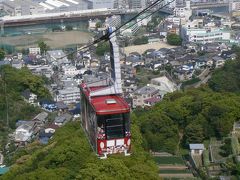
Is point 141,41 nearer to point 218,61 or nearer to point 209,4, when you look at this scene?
point 218,61

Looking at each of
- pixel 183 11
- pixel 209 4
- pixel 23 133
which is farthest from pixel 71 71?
→ pixel 209 4

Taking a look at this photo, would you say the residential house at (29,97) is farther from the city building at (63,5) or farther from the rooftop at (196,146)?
the city building at (63,5)

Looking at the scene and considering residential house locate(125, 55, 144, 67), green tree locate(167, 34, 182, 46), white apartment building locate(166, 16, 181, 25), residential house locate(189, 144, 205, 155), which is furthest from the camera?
white apartment building locate(166, 16, 181, 25)

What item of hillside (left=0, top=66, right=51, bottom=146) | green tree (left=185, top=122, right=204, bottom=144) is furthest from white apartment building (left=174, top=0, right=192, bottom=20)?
green tree (left=185, top=122, right=204, bottom=144)

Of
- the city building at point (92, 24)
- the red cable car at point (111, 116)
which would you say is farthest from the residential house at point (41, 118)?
the city building at point (92, 24)

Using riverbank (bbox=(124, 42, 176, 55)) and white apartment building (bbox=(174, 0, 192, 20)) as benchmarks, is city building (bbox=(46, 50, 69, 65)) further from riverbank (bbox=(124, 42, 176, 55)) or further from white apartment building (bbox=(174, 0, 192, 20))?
white apartment building (bbox=(174, 0, 192, 20))

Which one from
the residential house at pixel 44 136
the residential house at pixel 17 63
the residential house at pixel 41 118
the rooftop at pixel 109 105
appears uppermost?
the rooftop at pixel 109 105

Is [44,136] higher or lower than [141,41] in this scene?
lower
